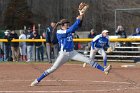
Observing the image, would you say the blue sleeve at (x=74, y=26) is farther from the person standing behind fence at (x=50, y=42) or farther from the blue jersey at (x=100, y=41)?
the person standing behind fence at (x=50, y=42)

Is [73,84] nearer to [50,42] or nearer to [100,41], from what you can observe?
[100,41]

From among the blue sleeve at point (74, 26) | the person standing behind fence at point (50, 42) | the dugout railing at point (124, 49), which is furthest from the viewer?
the dugout railing at point (124, 49)

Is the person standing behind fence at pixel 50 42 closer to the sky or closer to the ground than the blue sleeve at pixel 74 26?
closer to the ground

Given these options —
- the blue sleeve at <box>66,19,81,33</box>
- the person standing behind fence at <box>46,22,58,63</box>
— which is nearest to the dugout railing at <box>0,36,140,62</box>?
the person standing behind fence at <box>46,22,58,63</box>

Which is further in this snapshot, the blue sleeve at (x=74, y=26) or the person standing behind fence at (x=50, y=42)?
the person standing behind fence at (x=50, y=42)

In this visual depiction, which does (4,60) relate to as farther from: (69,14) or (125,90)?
(69,14)

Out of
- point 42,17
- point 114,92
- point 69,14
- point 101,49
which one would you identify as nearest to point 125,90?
point 114,92

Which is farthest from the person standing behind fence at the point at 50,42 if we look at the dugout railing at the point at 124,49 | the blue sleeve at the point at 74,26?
the blue sleeve at the point at 74,26

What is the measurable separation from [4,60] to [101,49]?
28.0 ft

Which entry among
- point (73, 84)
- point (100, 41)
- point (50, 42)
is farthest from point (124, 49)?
point (73, 84)

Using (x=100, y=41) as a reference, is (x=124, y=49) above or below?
below

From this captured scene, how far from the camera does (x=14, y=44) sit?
27.3 meters

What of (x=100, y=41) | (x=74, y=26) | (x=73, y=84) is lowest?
(x=73, y=84)

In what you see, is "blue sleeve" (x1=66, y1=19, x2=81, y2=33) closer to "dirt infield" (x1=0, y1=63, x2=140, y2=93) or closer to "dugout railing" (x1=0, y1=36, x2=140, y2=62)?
"dirt infield" (x1=0, y1=63, x2=140, y2=93)
